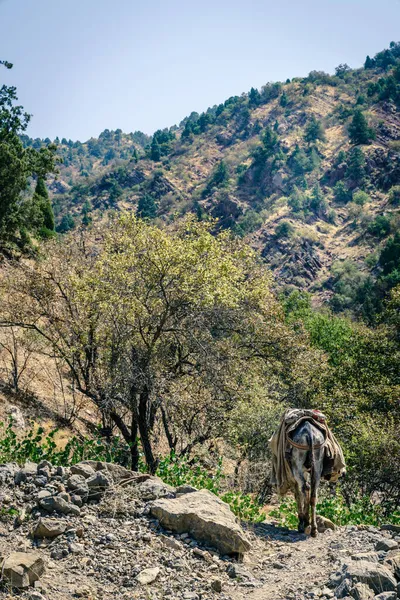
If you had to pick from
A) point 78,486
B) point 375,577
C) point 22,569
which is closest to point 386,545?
point 375,577

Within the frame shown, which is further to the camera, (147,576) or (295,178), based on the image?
(295,178)

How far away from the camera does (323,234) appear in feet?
332

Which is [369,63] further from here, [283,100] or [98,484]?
[98,484]

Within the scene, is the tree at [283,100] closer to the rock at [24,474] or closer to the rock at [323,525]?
the rock at [323,525]

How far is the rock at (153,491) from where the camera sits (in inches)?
269

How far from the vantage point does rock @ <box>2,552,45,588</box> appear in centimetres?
460

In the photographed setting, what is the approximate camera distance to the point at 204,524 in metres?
6.20

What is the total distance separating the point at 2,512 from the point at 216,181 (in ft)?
392

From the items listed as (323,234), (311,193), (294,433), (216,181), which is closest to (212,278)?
(294,433)

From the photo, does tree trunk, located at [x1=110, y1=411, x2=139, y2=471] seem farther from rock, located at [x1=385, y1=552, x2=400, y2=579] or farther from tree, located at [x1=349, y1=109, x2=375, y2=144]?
tree, located at [x1=349, y1=109, x2=375, y2=144]

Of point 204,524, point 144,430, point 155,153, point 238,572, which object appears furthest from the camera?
point 155,153

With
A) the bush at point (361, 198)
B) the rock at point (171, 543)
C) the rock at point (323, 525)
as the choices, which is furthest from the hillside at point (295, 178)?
the rock at point (171, 543)

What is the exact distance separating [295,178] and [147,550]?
118563 mm

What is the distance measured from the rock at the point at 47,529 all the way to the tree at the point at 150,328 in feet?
17.7
